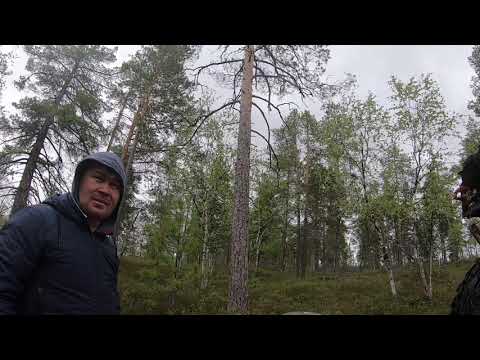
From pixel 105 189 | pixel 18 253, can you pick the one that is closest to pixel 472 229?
pixel 105 189

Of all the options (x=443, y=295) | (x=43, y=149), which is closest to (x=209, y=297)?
(x=43, y=149)

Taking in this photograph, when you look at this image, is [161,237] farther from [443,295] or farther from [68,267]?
[443,295]

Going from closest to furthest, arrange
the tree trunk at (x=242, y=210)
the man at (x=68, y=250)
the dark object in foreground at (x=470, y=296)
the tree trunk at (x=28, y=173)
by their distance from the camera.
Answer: the man at (x=68, y=250) < the dark object in foreground at (x=470, y=296) < the tree trunk at (x=242, y=210) < the tree trunk at (x=28, y=173)

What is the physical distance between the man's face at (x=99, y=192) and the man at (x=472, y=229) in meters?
2.66

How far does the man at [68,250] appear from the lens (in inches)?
57.5

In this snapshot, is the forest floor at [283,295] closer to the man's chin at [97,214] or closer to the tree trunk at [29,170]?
the tree trunk at [29,170]

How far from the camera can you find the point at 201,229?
1698 centimetres

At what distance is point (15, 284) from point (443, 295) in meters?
20.4

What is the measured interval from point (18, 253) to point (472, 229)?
11.1 feet

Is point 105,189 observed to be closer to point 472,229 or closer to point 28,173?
point 472,229

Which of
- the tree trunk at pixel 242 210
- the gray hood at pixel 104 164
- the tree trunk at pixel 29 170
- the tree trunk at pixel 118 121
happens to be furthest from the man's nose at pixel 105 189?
the tree trunk at pixel 118 121

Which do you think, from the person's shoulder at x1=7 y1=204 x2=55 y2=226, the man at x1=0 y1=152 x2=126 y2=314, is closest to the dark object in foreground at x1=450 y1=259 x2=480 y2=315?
the man at x1=0 y1=152 x2=126 y2=314

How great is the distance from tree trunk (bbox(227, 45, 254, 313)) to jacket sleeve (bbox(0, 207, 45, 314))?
5.63m
